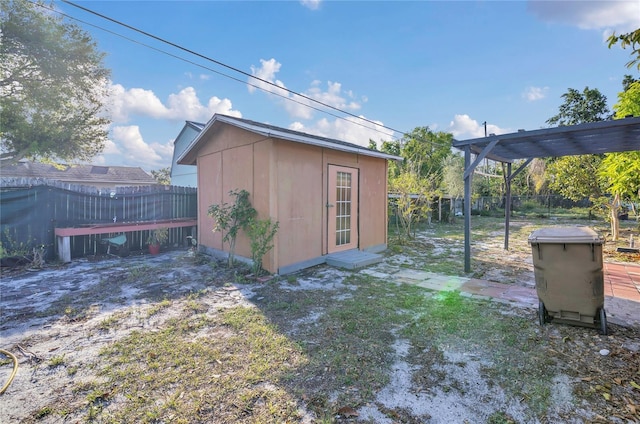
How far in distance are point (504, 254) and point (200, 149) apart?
8.51 m

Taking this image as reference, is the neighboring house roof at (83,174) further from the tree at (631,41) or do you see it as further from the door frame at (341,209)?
the tree at (631,41)

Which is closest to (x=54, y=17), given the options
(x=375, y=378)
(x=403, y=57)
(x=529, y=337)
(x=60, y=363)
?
(x=403, y=57)

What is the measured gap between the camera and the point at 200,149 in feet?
25.2

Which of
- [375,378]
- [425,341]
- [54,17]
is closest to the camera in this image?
[375,378]

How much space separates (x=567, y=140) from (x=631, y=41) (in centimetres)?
427

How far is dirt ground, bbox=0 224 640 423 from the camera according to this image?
208cm

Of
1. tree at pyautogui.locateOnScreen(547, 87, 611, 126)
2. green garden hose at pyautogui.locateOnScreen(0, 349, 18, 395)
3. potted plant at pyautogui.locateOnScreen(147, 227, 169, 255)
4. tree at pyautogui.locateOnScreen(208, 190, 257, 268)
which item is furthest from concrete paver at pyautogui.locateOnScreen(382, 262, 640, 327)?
tree at pyautogui.locateOnScreen(547, 87, 611, 126)

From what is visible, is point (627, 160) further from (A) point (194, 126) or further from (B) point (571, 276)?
(A) point (194, 126)

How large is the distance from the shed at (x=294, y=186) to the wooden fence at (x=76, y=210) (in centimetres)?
155

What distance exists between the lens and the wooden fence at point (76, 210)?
6297 millimetres

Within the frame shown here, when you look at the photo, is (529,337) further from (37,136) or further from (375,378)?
(37,136)

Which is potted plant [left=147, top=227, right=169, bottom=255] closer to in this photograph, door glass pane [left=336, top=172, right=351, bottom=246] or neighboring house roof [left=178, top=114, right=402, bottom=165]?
neighboring house roof [left=178, top=114, right=402, bottom=165]

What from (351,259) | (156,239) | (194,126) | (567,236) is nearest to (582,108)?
(351,259)

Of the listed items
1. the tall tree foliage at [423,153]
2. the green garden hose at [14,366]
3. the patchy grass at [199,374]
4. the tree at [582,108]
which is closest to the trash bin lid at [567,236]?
the patchy grass at [199,374]
